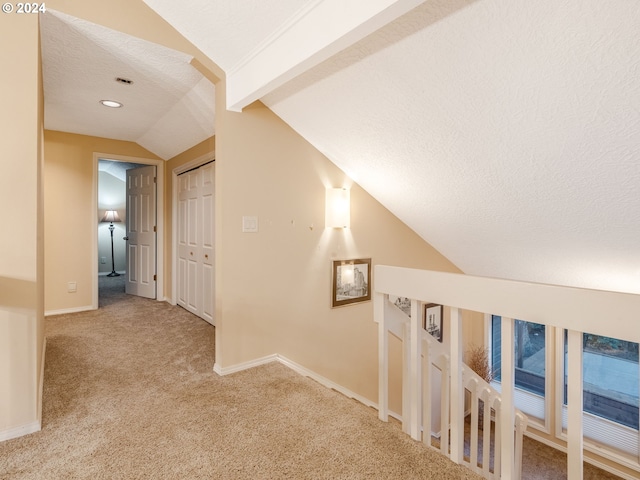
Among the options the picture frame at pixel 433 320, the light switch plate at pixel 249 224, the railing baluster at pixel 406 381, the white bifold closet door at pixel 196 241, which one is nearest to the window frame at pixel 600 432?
the picture frame at pixel 433 320

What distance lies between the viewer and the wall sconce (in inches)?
122

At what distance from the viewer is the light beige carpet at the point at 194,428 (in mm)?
1423

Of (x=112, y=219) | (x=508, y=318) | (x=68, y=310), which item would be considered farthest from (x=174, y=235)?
(x=508, y=318)

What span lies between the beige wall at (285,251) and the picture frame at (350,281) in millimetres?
68

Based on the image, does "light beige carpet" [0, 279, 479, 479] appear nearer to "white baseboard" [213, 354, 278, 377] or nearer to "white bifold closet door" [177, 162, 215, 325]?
"white baseboard" [213, 354, 278, 377]

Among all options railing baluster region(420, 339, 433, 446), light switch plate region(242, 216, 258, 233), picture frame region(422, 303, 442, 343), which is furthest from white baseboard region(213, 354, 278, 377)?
picture frame region(422, 303, 442, 343)

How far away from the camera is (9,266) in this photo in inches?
63.7

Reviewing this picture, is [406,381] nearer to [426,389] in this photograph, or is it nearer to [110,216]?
[426,389]

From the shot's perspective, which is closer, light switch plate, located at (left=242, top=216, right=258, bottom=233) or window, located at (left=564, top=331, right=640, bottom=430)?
light switch plate, located at (left=242, top=216, right=258, bottom=233)

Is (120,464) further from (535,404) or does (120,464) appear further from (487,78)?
(535,404)

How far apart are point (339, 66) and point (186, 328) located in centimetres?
281

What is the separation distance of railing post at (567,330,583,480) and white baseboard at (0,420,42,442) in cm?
Result: 223

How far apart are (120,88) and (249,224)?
1594 millimetres

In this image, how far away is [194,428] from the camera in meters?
1.73
